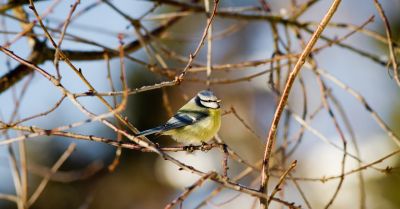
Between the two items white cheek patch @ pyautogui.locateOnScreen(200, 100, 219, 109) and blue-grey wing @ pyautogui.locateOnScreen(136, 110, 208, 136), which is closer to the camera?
blue-grey wing @ pyautogui.locateOnScreen(136, 110, 208, 136)

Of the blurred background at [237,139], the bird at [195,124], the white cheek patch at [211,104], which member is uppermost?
the blurred background at [237,139]

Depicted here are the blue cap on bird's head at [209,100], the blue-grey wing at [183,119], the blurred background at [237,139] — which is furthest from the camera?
the blurred background at [237,139]

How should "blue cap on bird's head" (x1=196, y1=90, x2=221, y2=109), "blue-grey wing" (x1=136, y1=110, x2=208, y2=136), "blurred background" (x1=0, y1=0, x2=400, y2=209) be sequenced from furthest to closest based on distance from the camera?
"blurred background" (x1=0, y1=0, x2=400, y2=209) → "blue cap on bird's head" (x1=196, y1=90, x2=221, y2=109) → "blue-grey wing" (x1=136, y1=110, x2=208, y2=136)

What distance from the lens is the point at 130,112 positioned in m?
8.81

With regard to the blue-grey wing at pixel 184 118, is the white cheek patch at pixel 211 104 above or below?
above

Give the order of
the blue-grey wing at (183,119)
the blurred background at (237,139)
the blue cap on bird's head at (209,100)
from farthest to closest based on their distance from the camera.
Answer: the blurred background at (237,139) < the blue cap on bird's head at (209,100) < the blue-grey wing at (183,119)

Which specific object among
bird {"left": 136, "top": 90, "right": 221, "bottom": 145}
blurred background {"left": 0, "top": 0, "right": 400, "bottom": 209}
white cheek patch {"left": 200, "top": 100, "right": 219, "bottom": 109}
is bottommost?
bird {"left": 136, "top": 90, "right": 221, "bottom": 145}

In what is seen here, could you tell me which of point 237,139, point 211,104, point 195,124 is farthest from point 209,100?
point 237,139

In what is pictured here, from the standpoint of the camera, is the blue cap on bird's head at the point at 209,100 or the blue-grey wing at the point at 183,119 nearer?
the blue-grey wing at the point at 183,119

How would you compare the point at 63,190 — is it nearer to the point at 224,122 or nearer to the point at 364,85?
the point at 224,122

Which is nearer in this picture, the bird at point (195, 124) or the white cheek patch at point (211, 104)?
the bird at point (195, 124)

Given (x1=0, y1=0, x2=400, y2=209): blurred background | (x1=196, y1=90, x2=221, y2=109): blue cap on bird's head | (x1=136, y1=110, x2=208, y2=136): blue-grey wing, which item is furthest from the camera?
(x1=0, y1=0, x2=400, y2=209): blurred background

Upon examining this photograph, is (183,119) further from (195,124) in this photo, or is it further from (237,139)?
(237,139)

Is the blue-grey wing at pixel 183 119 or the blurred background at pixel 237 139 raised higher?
the blurred background at pixel 237 139
